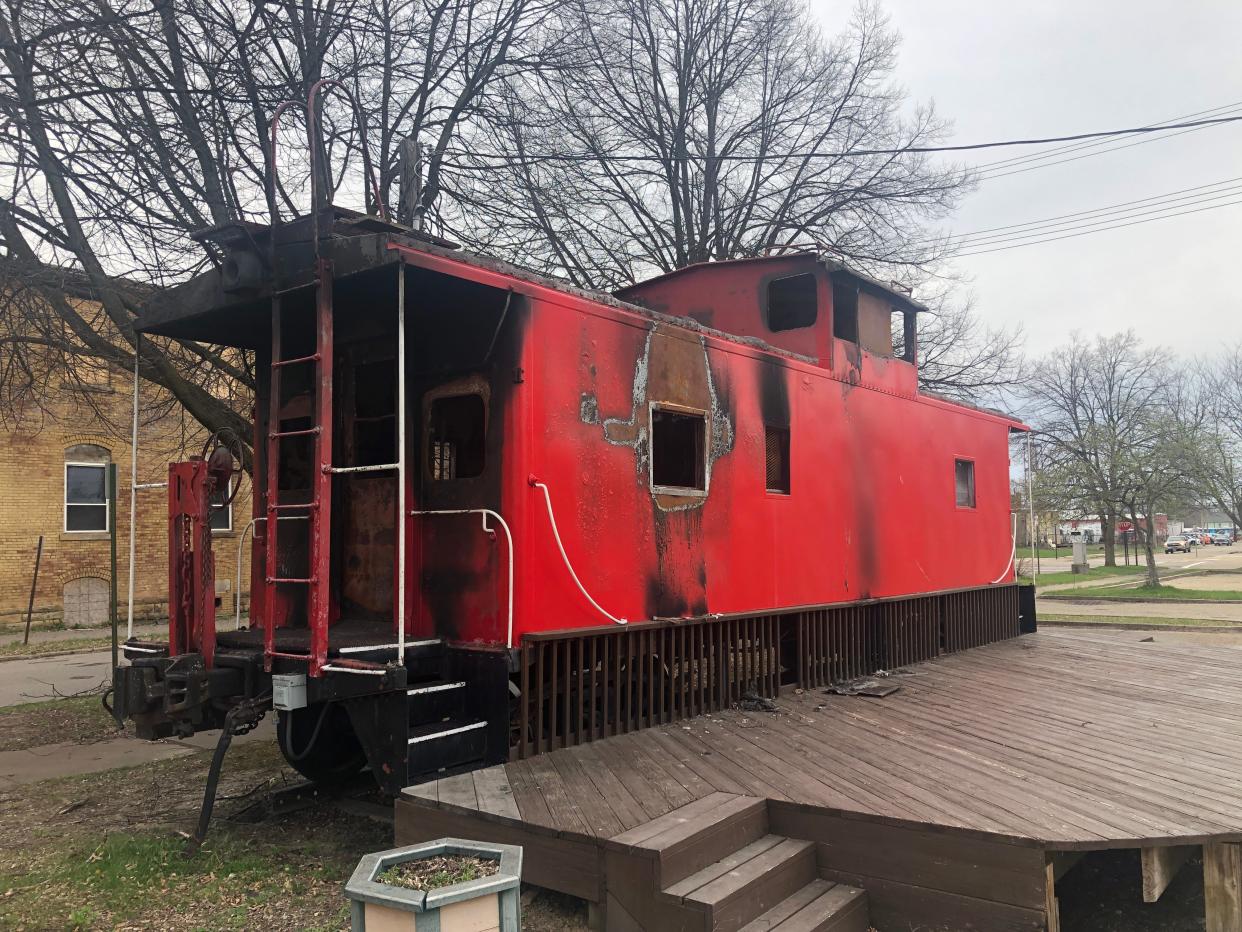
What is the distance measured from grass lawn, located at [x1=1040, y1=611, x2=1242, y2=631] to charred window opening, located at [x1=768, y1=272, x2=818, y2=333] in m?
11.9

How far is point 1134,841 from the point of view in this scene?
145 inches

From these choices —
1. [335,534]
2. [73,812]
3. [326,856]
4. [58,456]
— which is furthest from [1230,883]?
[58,456]

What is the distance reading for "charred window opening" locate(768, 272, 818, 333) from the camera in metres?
8.26

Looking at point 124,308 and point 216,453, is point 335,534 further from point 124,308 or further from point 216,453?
point 124,308

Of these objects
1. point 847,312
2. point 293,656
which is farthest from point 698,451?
point 293,656

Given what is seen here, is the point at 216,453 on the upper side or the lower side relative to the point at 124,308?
lower

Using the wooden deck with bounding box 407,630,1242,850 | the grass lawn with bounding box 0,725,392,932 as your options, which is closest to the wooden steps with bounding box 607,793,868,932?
the wooden deck with bounding box 407,630,1242,850

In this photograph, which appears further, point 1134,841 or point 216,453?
point 216,453

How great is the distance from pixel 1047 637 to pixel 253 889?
998 cm

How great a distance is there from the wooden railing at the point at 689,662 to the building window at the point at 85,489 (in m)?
16.5

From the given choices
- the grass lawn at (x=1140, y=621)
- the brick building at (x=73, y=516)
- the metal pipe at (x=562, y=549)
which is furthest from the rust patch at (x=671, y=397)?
the grass lawn at (x=1140, y=621)

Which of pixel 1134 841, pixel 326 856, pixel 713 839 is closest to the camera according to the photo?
pixel 1134 841

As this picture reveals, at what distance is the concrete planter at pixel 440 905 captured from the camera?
255cm

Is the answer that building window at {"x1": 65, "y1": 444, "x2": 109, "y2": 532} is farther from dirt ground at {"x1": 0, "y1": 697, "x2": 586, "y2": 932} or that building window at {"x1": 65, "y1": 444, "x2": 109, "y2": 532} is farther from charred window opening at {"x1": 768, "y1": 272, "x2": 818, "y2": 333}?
charred window opening at {"x1": 768, "y1": 272, "x2": 818, "y2": 333}
